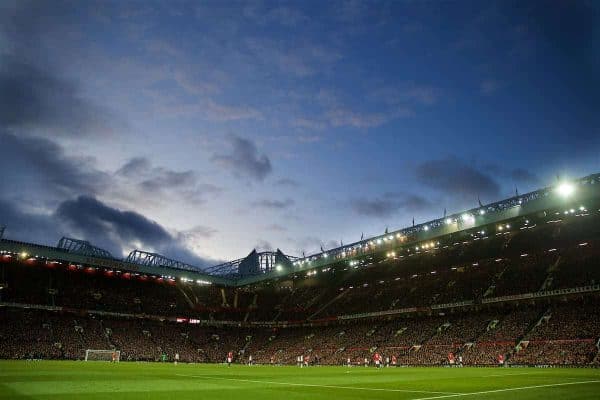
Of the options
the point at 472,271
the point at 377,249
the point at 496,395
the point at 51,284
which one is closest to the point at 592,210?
the point at 472,271

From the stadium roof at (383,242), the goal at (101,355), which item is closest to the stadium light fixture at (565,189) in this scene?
the stadium roof at (383,242)

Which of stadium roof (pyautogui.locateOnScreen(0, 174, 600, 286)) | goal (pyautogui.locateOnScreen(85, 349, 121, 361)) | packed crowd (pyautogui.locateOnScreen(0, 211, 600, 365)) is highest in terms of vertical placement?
stadium roof (pyautogui.locateOnScreen(0, 174, 600, 286))

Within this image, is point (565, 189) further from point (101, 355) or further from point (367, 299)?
point (101, 355)

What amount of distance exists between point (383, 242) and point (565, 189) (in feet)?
88.5

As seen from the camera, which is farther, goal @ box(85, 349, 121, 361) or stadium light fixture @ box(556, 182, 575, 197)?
goal @ box(85, 349, 121, 361)

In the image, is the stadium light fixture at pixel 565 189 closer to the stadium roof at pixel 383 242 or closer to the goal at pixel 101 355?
the stadium roof at pixel 383 242

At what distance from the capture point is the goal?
5900 centimetres

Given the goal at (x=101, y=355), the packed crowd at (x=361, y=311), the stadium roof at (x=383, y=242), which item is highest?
the stadium roof at (x=383, y=242)

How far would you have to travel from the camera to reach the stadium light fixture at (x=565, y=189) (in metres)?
43.8

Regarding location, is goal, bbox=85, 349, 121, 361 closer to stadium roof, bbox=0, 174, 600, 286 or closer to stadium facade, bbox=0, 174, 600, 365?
stadium facade, bbox=0, 174, 600, 365

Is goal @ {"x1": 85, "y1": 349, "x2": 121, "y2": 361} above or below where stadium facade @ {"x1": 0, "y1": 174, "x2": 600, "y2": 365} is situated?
below

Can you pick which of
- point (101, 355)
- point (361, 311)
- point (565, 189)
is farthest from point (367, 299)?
point (101, 355)

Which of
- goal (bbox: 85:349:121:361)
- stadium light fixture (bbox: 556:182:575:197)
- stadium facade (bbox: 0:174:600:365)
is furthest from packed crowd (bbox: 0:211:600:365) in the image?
stadium light fixture (bbox: 556:182:575:197)

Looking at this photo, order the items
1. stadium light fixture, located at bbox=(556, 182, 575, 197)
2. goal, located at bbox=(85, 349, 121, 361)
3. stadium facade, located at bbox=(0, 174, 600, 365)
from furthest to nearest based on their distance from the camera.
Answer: goal, located at bbox=(85, 349, 121, 361) → stadium facade, located at bbox=(0, 174, 600, 365) → stadium light fixture, located at bbox=(556, 182, 575, 197)
